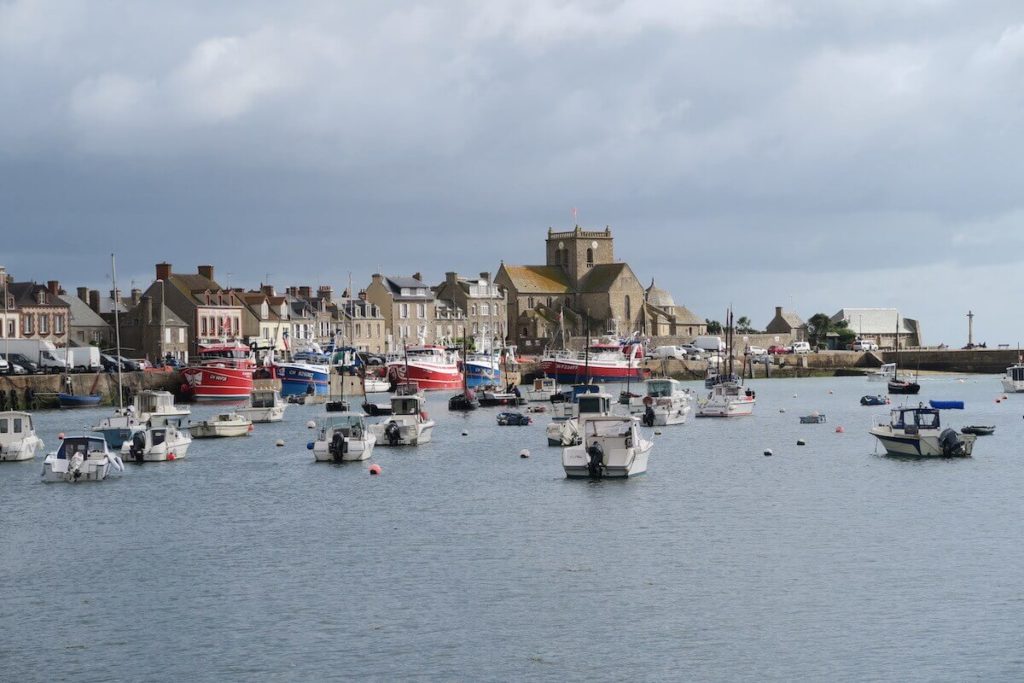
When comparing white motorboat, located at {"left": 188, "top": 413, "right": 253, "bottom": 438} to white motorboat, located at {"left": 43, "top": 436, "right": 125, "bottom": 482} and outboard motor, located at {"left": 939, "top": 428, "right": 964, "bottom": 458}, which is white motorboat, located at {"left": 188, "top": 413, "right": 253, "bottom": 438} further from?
outboard motor, located at {"left": 939, "top": 428, "right": 964, "bottom": 458}

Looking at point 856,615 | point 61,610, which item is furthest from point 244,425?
point 856,615

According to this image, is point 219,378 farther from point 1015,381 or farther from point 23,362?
point 1015,381

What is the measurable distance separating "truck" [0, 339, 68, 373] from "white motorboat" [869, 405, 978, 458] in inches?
2799

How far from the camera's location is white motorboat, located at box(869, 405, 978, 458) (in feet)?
209

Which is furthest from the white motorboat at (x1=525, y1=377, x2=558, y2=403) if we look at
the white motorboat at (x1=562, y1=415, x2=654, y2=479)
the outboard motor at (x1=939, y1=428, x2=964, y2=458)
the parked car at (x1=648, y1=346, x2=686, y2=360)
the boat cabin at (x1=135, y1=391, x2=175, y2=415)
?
the parked car at (x1=648, y1=346, x2=686, y2=360)

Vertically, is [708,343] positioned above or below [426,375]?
above

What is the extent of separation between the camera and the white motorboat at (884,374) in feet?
516

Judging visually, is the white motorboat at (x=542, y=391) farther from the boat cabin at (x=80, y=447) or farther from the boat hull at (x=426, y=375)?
the boat cabin at (x=80, y=447)

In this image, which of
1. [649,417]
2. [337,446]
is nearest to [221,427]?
[337,446]

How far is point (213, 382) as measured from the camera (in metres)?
116

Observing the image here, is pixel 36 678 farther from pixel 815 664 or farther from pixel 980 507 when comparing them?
pixel 980 507

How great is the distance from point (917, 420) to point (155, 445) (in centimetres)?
3271

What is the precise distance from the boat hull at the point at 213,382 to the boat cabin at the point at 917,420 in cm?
6246

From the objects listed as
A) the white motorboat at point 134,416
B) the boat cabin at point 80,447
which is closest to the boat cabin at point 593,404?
the white motorboat at point 134,416
